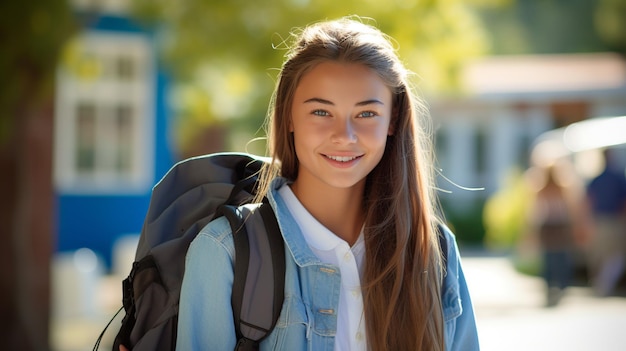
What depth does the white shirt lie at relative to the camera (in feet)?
8.30

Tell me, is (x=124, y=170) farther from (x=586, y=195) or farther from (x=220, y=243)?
(x=220, y=243)

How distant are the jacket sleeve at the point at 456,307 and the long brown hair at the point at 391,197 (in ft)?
0.20

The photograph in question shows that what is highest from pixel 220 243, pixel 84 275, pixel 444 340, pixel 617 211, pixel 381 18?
pixel 381 18

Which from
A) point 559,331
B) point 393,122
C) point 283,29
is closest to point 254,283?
point 393,122

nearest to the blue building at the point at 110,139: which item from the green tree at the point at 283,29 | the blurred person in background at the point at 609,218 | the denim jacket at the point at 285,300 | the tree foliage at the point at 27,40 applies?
the green tree at the point at 283,29

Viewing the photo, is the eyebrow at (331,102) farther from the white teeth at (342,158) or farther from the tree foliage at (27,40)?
the tree foliage at (27,40)

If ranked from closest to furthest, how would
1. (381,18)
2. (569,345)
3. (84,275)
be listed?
1. (569,345)
2. (381,18)
3. (84,275)

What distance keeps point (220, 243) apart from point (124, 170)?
44.4 ft

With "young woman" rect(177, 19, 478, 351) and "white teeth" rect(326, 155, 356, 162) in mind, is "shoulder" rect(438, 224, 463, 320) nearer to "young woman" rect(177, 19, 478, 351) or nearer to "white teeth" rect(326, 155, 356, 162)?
"young woman" rect(177, 19, 478, 351)

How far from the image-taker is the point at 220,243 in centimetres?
238

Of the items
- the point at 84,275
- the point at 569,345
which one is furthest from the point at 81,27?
the point at 569,345

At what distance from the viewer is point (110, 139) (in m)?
15.4

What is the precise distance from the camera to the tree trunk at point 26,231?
8.84 metres

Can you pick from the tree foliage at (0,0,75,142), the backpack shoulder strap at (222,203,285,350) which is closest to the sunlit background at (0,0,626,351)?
the tree foliage at (0,0,75,142)
